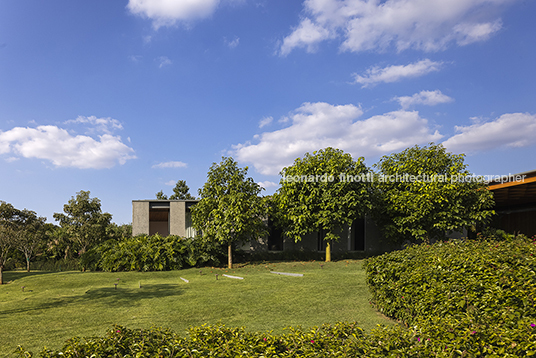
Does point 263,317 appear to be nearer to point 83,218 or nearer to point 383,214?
point 383,214

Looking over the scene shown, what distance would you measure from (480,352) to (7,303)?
11401 millimetres

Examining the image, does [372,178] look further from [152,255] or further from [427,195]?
[152,255]

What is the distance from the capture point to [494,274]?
479 cm

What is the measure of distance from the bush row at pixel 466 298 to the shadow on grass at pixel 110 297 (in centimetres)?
661

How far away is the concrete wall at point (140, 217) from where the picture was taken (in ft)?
64.6

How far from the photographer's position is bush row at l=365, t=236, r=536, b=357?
3197 millimetres

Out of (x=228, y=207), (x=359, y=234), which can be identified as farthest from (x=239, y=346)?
(x=359, y=234)

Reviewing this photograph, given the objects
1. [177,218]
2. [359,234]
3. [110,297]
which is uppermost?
[177,218]

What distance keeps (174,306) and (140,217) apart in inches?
514

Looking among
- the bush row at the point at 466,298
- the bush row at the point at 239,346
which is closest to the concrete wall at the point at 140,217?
the bush row at the point at 466,298

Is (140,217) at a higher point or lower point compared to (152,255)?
higher

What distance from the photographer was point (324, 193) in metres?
17.1

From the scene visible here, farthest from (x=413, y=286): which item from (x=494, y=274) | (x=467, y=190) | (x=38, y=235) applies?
(x=38, y=235)

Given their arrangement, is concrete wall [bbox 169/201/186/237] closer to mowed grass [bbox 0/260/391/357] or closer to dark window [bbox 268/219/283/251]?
dark window [bbox 268/219/283/251]
